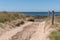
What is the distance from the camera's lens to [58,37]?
46.0 ft

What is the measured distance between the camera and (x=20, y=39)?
1733 cm

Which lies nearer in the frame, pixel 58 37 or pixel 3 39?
pixel 58 37

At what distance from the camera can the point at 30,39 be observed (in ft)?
57.0

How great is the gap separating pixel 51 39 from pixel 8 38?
443 cm

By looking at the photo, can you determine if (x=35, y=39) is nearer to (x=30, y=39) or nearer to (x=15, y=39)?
(x=30, y=39)

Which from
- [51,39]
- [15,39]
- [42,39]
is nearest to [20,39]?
[15,39]

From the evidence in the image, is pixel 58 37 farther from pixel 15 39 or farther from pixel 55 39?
pixel 15 39

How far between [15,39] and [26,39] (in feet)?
2.96

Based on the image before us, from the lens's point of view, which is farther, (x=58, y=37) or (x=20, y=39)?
(x=20, y=39)

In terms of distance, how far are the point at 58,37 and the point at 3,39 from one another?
494 centimetres

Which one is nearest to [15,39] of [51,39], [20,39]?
[20,39]

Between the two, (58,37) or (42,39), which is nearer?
(58,37)

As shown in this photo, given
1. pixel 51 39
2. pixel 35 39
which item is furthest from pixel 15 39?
pixel 51 39

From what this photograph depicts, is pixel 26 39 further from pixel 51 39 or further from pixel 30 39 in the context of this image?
pixel 51 39
